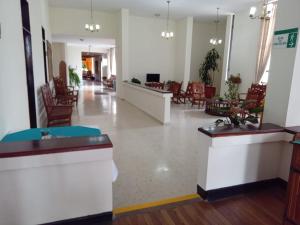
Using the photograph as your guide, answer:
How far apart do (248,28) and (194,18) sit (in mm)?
2786

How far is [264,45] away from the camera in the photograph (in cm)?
730

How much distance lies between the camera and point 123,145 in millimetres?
4113

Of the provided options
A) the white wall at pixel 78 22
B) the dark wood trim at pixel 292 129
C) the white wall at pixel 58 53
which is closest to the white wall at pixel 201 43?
the white wall at pixel 78 22

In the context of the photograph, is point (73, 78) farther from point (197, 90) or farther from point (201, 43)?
point (197, 90)

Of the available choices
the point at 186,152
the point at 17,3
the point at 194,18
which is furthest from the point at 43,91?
the point at 194,18

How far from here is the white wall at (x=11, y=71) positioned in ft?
7.16

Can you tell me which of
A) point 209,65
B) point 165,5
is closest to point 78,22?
point 165,5

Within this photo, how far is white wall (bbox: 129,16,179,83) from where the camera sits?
32.3ft

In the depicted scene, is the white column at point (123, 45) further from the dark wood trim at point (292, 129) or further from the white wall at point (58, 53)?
the dark wood trim at point (292, 129)

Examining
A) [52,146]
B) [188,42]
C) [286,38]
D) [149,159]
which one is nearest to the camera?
[52,146]

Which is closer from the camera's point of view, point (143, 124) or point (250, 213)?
point (250, 213)

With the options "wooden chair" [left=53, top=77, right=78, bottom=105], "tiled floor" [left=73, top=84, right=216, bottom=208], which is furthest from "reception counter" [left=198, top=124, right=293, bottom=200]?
"wooden chair" [left=53, top=77, right=78, bottom=105]

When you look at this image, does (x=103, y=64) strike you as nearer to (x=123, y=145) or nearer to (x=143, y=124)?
(x=143, y=124)

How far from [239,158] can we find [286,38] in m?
1.43
